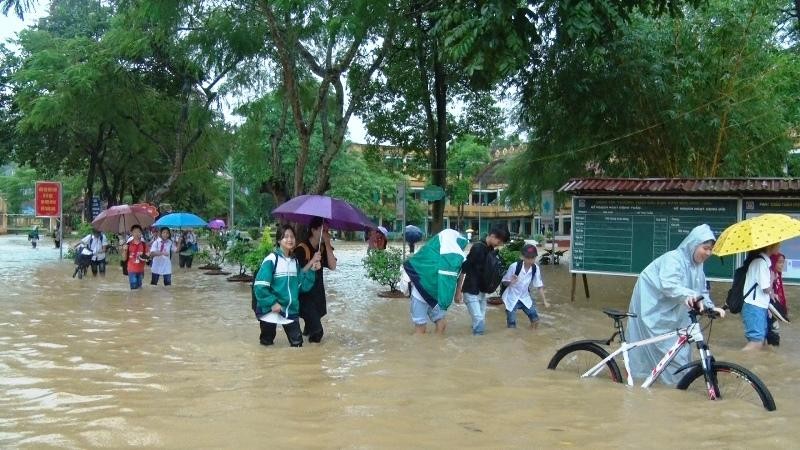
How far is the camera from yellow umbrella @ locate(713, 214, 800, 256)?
22.1 feet

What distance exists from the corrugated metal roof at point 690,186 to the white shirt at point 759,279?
152 inches

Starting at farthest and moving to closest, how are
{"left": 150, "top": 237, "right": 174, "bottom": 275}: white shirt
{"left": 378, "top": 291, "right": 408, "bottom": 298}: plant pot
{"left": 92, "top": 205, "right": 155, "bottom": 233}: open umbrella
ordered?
{"left": 92, "top": 205, "right": 155, "bottom": 233}: open umbrella < {"left": 150, "top": 237, "right": 174, "bottom": 275}: white shirt < {"left": 378, "top": 291, "right": 408, "bottom": 298}: plant pot

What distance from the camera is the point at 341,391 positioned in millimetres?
5859

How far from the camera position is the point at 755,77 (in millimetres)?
14562

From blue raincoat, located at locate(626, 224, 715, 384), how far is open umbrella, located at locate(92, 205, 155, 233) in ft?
47.1

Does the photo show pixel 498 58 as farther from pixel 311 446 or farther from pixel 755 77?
pixel 755 77

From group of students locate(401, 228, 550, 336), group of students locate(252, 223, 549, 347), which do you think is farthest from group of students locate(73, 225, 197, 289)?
group of students locate(401, 228, 550, 336)

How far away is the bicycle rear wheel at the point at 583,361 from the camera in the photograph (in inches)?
232

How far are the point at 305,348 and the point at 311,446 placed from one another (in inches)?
134

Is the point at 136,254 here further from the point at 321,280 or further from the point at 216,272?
the point at 321,280

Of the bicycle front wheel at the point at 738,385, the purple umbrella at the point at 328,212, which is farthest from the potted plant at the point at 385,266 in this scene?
the bicycle front wheel at the point at 738,385

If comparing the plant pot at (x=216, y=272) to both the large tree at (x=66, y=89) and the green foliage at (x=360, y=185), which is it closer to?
the large tree at (x=66, y=89)

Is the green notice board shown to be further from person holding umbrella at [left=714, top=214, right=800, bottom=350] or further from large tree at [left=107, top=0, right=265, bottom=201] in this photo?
large tree at [left=107, top=0, right=265, bottom=201]

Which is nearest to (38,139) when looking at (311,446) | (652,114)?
(652,114)
